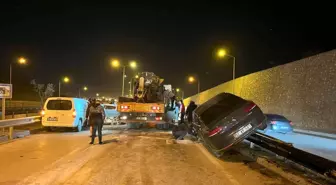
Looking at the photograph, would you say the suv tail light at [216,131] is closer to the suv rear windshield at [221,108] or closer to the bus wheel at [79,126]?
the suv rear windshield at [221,108]

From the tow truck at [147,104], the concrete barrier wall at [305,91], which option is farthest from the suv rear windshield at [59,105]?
the concrete barrier wall at [305,91]

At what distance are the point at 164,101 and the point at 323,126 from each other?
1114 centimetres

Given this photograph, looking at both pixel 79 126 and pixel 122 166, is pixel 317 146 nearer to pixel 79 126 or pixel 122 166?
pixel 122 166

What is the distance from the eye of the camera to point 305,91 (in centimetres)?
2783

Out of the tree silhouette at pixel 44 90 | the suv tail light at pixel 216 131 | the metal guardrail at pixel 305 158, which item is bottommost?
the metal guardrail at pixel 305 158

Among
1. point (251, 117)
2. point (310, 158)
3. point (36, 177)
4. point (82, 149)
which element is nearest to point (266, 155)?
point (251, 117)

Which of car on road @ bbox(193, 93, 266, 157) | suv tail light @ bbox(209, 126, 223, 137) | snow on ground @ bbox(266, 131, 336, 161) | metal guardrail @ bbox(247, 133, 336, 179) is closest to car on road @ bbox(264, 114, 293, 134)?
snow on ground @ bbox(266, 131, 336, 161)

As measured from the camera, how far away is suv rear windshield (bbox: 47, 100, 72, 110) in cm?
1967

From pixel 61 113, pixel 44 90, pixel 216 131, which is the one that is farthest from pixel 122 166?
pixel 44 90

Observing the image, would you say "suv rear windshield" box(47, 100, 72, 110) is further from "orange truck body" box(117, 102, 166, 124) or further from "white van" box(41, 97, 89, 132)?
"orange truck body" box(117, 102, 166, 124)

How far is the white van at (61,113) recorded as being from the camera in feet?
63.4

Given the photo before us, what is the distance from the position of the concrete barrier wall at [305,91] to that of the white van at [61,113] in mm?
16084

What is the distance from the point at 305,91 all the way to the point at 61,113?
59.0 feet

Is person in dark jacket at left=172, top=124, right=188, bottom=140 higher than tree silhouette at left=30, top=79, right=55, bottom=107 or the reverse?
the reverse
